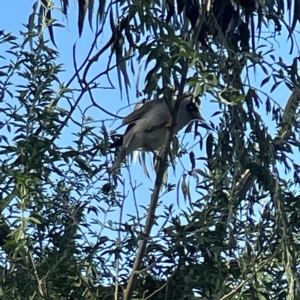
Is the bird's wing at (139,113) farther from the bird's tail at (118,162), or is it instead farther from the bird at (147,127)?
the bird's tail at (118,162)

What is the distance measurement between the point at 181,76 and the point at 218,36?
28 centimetres

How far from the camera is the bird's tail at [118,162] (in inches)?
150

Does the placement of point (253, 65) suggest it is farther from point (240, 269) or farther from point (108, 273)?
point (108, 273)

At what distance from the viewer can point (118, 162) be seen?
3.97 metres

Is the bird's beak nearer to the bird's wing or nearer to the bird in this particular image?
the bird

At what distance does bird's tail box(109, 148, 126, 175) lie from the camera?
3814mm

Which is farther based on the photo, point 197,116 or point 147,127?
point 147,127

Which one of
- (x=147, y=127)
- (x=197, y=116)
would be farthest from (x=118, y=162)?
(x=147, y=127)

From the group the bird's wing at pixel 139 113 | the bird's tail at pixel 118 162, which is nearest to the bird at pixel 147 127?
the bird's wing at pixel 139 113

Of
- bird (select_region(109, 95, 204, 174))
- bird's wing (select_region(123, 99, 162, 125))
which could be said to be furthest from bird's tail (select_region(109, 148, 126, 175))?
bird's wing (select_region(123, 99, 162, 125))

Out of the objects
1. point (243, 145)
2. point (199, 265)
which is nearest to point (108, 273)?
point (199, 265)

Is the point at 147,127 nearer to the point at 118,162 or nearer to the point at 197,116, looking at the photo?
the point at 197,116

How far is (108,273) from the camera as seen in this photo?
3.46 meters

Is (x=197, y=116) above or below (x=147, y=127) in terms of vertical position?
below
